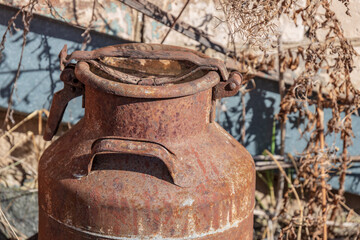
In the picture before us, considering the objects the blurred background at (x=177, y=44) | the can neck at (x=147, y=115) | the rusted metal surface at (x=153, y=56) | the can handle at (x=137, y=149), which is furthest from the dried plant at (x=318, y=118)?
the can handle at (x=137, y=149)

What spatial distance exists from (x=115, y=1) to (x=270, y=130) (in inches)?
50.2

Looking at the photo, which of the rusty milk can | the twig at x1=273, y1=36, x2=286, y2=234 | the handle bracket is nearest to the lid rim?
the rusty milk can

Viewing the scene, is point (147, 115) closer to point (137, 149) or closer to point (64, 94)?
point (137, 149)

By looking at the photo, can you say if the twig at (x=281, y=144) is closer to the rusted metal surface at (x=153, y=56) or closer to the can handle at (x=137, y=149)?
the rusted metal surface at (x=153, y=56)

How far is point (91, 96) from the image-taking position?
1903mm

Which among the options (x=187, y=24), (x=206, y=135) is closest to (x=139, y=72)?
(x=206, y=135)

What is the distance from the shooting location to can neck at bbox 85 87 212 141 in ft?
5.91

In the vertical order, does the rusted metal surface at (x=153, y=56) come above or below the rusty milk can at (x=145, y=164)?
above

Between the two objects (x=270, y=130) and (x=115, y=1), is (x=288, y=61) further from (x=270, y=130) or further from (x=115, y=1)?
(x=115, y=1)

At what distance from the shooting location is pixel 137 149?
1720mm

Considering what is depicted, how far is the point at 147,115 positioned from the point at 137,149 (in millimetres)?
152

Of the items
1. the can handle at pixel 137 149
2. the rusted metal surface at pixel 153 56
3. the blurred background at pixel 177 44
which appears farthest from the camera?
the blurred background at pixel 177 44

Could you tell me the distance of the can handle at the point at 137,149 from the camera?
67.4 inches

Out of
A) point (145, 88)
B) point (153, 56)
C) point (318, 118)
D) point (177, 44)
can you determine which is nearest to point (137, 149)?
point (145, 88)
